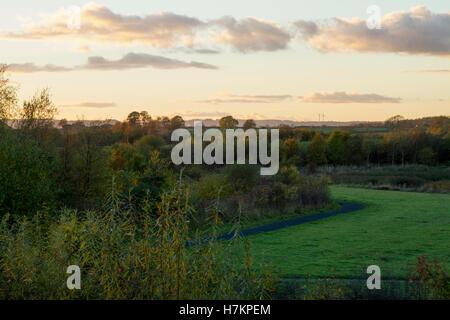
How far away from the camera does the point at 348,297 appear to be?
30.9 feet

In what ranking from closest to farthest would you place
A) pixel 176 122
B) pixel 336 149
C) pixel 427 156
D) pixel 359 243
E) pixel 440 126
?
pixel 359 243
pixel 427 156
pixel 336 149
pixel 176 122
pixel 440 126

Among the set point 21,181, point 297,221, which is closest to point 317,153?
point 297,221

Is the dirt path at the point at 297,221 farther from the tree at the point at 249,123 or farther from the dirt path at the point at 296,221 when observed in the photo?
the tree at the point at 249,123

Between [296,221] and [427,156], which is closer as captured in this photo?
[296,221]

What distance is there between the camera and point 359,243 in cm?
1775

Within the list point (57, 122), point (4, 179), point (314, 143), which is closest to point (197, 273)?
point (4, 179)

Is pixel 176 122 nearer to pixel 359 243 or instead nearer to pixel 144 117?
pixel 144 117

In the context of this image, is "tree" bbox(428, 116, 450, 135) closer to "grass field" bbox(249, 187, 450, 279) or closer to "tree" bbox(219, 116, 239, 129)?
"tree" bbox(219, 116, 239, 129)

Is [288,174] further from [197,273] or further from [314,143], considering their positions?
[314,143]

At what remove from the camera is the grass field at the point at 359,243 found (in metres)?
13.6

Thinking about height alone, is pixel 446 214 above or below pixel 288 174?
below

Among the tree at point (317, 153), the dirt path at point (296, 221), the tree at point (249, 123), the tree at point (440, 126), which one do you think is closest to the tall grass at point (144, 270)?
the dirt path at point (296, 221)

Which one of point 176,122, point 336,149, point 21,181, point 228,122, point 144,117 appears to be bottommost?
point 21,181

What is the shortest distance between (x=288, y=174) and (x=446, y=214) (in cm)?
840
